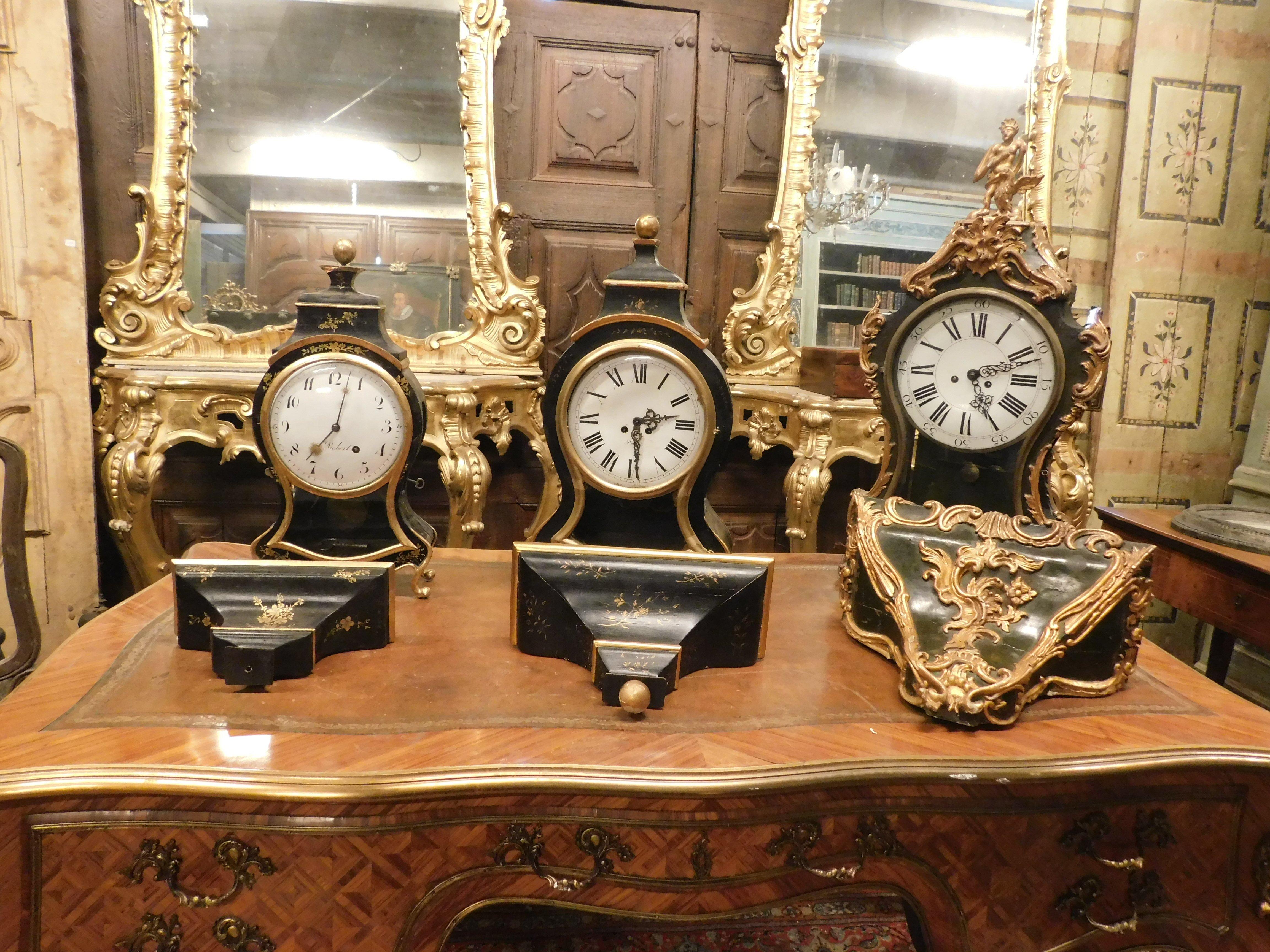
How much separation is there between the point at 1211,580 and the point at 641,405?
178 cm

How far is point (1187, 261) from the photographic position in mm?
2971

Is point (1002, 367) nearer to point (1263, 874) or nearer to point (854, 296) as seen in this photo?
point (1263, 874)

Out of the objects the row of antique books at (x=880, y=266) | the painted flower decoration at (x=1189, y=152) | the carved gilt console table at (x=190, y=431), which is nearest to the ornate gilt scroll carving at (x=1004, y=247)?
the carved gilt console table at (x=190, y=431)

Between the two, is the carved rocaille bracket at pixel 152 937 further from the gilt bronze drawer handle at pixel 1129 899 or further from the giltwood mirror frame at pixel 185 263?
the giltwood mirror frame at pixel 185 263

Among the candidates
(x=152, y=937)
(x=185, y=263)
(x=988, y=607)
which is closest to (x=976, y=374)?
(x=988, y=607)

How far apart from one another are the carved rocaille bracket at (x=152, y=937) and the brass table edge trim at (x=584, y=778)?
167mm

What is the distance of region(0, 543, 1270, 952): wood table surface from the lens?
1.00 metres

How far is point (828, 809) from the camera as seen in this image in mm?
1088

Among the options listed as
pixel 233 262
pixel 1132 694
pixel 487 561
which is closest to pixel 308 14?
pixel 233 262

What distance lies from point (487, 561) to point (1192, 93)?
291cm

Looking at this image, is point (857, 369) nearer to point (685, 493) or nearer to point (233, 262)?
point (685, 493)

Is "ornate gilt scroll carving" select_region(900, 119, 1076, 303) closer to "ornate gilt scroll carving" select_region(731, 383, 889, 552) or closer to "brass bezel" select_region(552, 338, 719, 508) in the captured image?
"brass bezel" select_region(552, 338, 719, 508)

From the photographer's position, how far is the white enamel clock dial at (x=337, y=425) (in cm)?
149

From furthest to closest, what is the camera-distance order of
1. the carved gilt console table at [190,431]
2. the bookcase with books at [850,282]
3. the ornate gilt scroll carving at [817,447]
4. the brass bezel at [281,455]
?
the bookcase with books at [850,282] < the ornate gilt scroll carving at [817,447] < the carved gilt console table at [190,431] < the brass bezel at [281,455]
